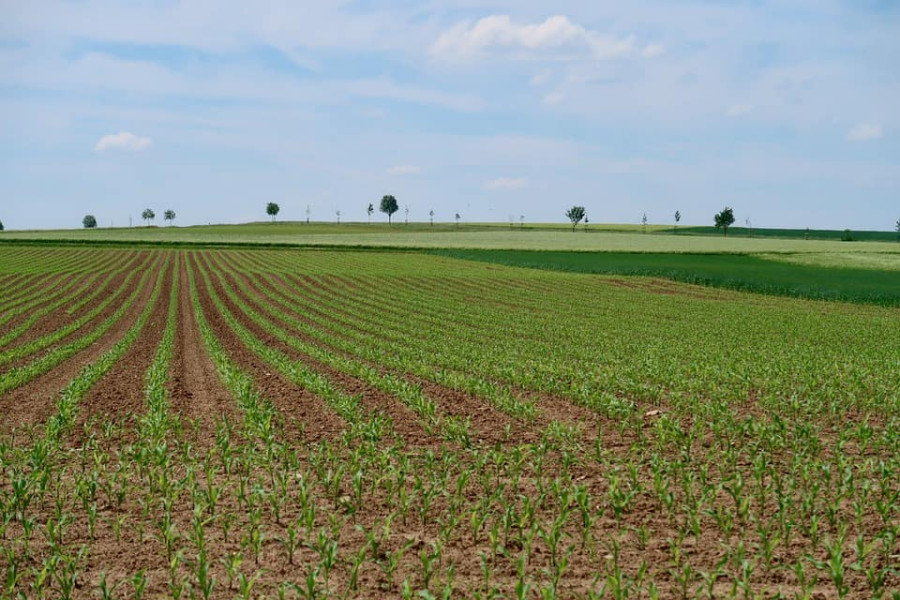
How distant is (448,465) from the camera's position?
1078cm

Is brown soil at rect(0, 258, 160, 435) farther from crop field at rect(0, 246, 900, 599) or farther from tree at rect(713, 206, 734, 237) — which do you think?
tree at rect(713, 206, 734, 237)

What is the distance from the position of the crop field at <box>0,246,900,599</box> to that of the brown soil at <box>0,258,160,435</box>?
0.10 m

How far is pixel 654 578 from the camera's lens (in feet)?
24.8

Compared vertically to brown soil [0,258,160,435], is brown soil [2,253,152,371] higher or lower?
higher

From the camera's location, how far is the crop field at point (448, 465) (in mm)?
7602

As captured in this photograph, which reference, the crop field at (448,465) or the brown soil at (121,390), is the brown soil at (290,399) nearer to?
the crop field at (448,465)

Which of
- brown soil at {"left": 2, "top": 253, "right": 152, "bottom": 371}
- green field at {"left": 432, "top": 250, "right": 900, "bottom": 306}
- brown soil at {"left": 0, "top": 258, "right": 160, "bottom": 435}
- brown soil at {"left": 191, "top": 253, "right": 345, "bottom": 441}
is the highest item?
green field at {"left": 432, "top": 250, "right": 900, "bottom": 306}

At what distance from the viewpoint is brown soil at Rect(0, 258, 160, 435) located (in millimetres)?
14469

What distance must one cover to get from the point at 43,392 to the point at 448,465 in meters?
11.4

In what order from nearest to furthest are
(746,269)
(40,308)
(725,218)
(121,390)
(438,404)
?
(438,404), (121,390), (40,308), (746,269), (725,218)

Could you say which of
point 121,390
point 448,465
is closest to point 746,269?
point 121,390

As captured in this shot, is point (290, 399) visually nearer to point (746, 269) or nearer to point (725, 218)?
point (746, 269)

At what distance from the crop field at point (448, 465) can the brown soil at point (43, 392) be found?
10 cm

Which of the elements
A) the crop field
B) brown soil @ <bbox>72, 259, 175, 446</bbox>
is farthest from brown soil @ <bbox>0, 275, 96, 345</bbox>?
brown soil @ <bbox>72, 259, 175, 446</bbox>
